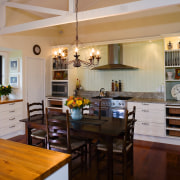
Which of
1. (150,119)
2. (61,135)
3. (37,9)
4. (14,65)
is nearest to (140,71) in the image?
(150,119)

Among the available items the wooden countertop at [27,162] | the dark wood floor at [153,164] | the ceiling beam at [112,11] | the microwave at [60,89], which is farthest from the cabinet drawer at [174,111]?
the wooden countertop at [27,162]

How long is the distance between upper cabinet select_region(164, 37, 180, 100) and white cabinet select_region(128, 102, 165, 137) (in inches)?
23.2

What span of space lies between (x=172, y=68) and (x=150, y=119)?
53.5 inches

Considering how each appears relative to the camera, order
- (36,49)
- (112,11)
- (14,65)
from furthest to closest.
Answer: (36,49) < (14,65) < (112,11)

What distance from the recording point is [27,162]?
1.05 m

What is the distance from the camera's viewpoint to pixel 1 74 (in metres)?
4.76

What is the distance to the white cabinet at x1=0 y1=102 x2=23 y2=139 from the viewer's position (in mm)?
4056

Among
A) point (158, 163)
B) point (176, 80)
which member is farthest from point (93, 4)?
point (158, 163)

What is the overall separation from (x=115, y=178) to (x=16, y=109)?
2990mm

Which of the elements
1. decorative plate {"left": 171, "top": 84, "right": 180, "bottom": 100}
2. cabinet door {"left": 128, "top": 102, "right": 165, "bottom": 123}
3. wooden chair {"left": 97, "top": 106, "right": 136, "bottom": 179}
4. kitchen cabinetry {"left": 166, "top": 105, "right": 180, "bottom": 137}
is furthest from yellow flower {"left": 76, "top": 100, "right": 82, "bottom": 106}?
decorative plate {"left": 171, "top": 84, "right": 180, "bottom": 100}

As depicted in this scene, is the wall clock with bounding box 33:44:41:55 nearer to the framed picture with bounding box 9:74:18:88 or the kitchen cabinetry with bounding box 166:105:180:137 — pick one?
the framed picture with bounding box 9:74:18:88

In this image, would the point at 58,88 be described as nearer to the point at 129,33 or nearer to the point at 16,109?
the point at 16,109

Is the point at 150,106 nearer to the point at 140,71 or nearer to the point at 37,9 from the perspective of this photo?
the point at 140,71

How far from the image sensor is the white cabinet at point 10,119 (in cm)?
406
